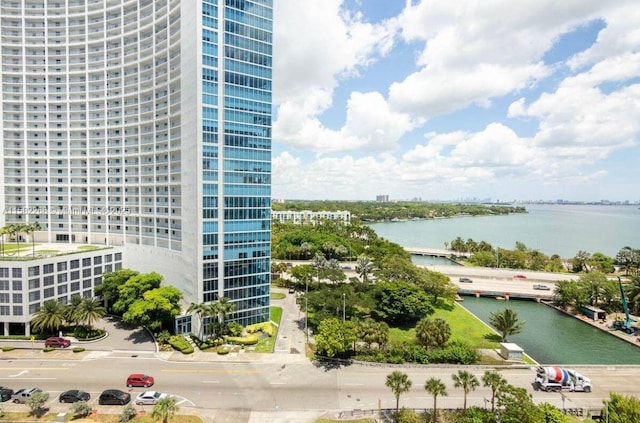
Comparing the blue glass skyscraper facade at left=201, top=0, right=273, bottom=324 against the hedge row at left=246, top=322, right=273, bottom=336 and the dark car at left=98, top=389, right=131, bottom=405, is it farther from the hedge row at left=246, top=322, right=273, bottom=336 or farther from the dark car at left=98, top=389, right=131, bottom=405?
the dark car at left=98, top=389, right=131, bottom=405

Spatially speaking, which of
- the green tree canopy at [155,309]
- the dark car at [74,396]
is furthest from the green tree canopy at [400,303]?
the dark car at [74,396]

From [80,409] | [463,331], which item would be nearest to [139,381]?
[80,409]

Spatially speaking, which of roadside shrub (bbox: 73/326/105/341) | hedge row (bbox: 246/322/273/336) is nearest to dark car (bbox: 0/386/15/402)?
roadside shrub (bbox: 73/326/105/341)

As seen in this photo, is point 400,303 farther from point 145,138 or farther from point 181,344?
point 145,138

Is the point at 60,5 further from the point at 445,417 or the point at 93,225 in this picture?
the point at 445,417

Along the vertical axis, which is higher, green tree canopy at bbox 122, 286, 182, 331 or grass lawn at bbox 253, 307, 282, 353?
green tree canopy at bbox 122, 286, 182, 331

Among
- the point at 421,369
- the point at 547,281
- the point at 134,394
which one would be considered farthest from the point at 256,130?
the point at 547,281
